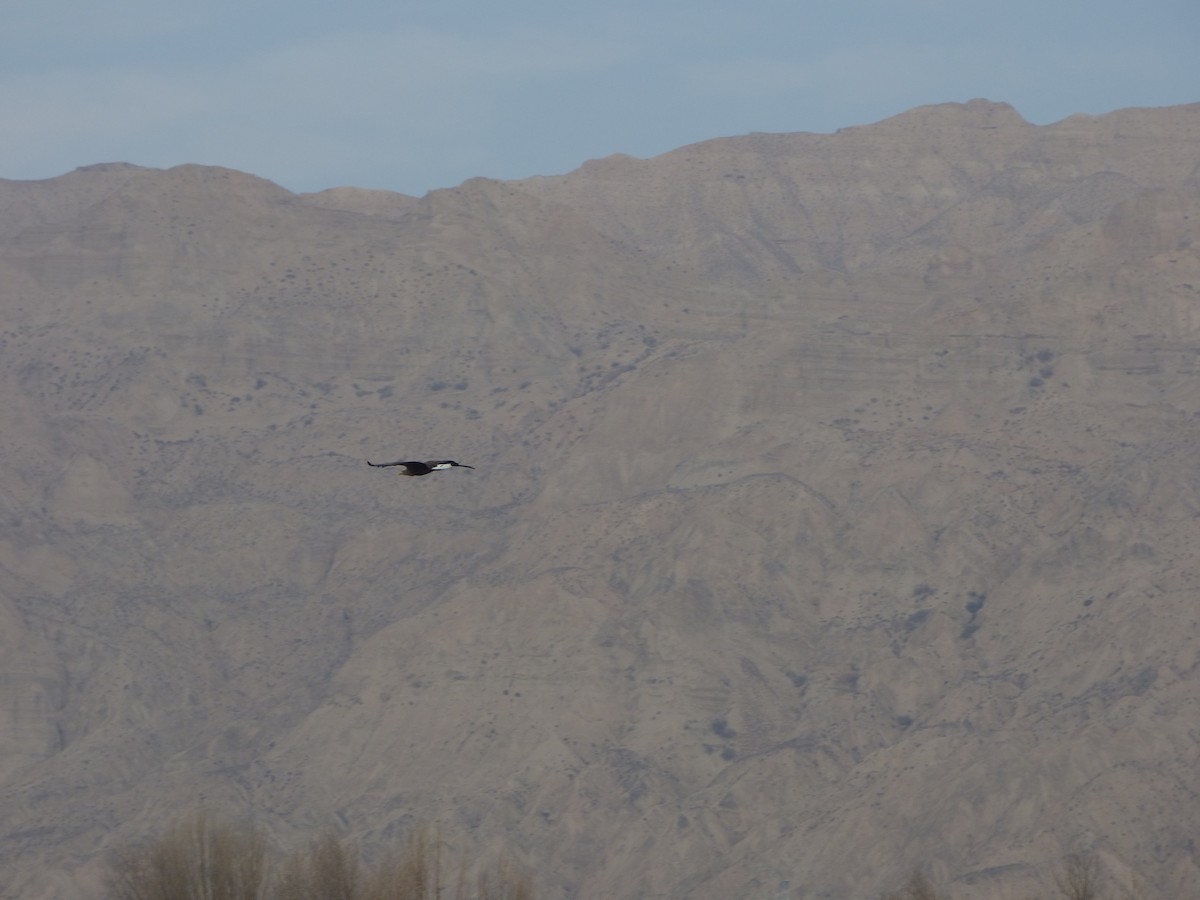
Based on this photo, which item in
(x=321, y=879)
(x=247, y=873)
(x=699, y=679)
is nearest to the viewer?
(x=247, y=873)

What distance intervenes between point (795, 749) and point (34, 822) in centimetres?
4821

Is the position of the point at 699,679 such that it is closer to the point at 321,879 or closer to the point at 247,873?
the point at 321,879

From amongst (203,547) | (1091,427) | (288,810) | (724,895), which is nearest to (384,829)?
(288,810)

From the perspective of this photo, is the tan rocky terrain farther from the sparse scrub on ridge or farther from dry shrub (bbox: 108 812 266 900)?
dry shrub (bbox: 108 812 266 900)

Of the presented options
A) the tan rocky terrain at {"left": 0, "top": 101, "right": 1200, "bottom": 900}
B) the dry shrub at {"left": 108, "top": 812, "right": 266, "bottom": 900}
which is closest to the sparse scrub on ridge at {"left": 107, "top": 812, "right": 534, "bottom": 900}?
the dry shrub at {"left": 108, "top": 812, "right": 266, "bottom": 900}

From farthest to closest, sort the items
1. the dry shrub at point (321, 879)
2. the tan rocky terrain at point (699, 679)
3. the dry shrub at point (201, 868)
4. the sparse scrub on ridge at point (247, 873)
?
the tan rocky terrain at point (699, 679), the dry shrub at point (321, 879), the dry shrub at point (201, 868), the sparse scrub on ridge at point (247, 873)

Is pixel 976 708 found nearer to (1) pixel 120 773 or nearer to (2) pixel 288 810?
(2) pixel 288 810

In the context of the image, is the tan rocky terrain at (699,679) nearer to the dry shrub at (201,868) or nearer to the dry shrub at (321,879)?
the dry shrub at (321,879)

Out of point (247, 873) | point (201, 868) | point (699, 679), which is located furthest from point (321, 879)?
point (699, 679)

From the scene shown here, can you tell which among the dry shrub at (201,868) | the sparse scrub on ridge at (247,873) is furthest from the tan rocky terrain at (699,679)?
the dry shrub at (201,868)

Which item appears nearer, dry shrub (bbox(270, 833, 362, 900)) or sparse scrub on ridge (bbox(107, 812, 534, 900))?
sparse scrub on ridge (bbox(107, 812, 534, 900))

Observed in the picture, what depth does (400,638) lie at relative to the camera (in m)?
179

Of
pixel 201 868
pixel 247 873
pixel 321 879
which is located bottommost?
A: pixel 321 879

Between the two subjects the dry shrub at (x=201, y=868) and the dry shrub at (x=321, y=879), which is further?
the dry shrub at (x=321, y=879)
